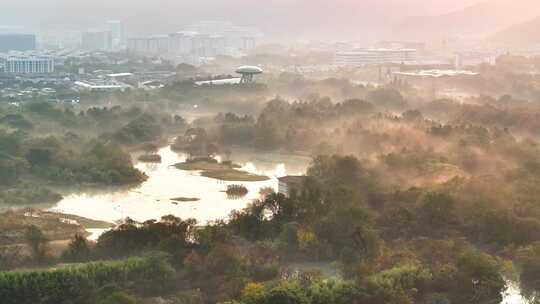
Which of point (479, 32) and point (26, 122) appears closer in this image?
point (26, 122)

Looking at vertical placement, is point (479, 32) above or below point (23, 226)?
above

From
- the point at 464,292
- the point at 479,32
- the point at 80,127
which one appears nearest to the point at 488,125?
the point at 80,127

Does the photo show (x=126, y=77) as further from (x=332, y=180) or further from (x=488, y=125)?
(x=332, y=180)

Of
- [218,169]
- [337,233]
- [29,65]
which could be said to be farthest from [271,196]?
[29,65]

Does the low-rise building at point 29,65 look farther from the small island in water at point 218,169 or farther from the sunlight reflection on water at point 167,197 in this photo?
the sunlight reflection on water at point 167,197

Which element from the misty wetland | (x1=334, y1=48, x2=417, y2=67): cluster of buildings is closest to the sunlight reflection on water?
the misty wetland

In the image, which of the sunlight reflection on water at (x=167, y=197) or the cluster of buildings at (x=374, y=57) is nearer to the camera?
the sunlight reflection on water at (x=167, y=197)

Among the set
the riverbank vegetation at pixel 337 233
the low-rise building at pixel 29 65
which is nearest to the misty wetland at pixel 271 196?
the riverbank vegetation at pixel 337 233

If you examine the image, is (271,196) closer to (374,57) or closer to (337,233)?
(337,233)

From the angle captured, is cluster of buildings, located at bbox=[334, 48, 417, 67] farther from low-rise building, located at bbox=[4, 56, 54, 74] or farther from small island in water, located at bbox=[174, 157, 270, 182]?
small island in water, located at bbox=[174, 157, 270, 182]
